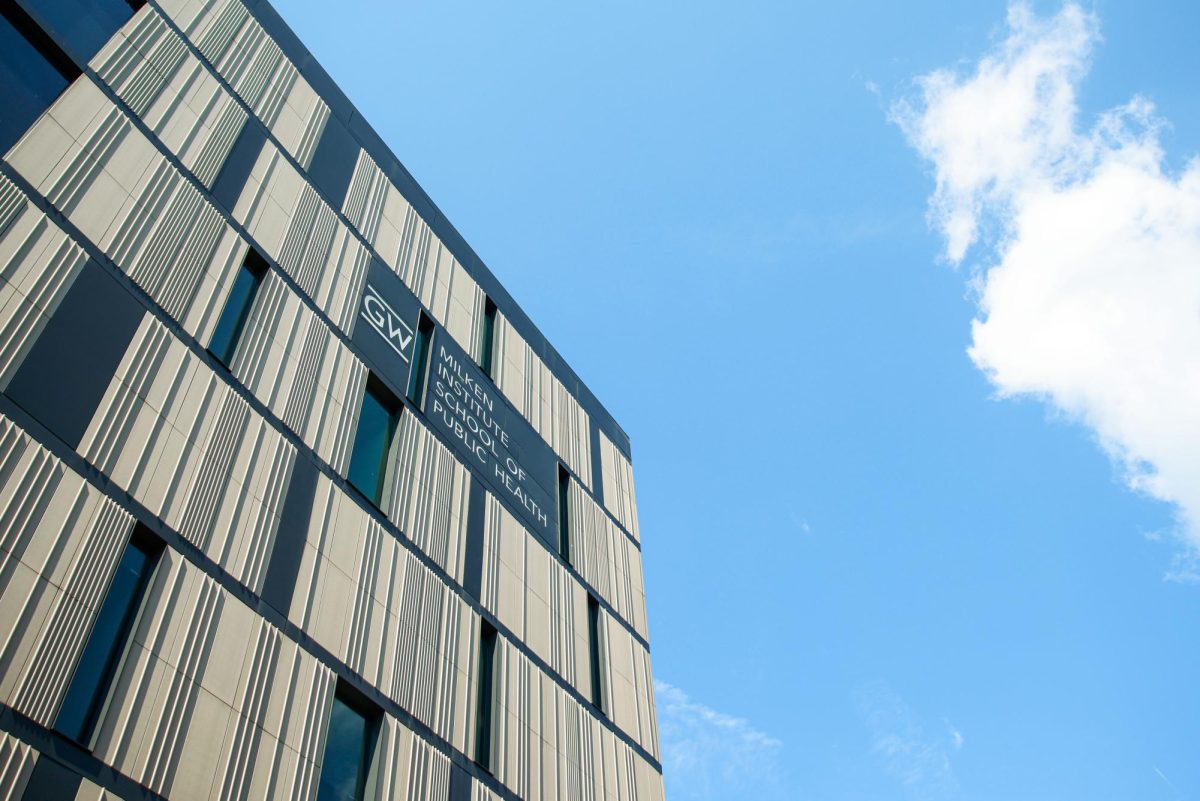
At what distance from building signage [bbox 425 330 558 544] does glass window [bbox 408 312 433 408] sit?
196 mm

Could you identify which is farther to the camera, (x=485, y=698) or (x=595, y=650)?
(x=595, y=650)

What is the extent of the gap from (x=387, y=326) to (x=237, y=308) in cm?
609

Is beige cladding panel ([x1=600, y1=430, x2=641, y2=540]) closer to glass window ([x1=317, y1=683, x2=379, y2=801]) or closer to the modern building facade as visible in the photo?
the modern building facade

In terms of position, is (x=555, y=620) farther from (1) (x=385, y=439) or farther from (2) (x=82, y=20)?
(2) (x=82, y=20)

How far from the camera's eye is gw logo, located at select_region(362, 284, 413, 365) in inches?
1067

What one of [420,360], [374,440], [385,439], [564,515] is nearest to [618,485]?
[564,515]

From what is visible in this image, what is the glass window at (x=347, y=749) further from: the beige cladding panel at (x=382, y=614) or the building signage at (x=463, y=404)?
the building signage at (x=463, y=404)

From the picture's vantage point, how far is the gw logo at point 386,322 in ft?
88.9

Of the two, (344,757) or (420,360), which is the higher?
(420,360)

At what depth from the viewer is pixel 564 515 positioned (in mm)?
33156

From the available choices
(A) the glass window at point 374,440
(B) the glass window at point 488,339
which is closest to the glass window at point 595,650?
(B) the glass window at point 488,339

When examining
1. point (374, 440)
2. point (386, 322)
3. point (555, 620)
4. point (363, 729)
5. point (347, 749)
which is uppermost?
point (386, 322)

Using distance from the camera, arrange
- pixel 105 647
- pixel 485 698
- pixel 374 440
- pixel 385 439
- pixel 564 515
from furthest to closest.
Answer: pixel 564 515, pixel 385 439, pixel 374 440, pixel 485 698, pixel 105 647

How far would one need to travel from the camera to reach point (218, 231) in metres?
22.4
